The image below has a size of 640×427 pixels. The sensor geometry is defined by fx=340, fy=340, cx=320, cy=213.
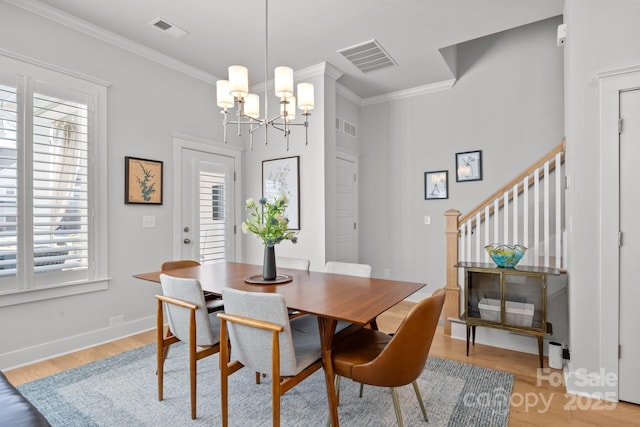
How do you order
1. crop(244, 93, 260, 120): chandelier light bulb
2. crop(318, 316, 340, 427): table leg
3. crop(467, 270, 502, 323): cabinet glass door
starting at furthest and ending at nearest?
crop(467, 270, 502, 323): cabinet glass door
crop(244, 93, 260, 120): chandelier light bulb
crop(318, 316, 340, 427): table leg

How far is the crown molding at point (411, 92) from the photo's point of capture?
172 inches

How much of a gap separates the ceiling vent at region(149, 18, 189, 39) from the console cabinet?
3325 millimetres

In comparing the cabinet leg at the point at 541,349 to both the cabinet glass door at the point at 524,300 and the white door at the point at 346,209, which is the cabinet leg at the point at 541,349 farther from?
the white door at the point at 346,209

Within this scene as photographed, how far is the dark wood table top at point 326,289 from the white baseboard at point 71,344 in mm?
1230

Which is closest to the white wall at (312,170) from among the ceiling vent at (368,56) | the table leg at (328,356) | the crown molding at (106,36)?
the ceiling vent at (368,56)

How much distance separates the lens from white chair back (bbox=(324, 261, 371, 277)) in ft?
8.08

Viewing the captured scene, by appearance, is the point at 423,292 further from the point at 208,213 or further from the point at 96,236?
the point at 96,236

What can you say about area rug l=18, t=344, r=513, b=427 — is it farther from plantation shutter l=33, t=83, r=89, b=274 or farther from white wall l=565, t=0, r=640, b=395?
plantation shutter l=33, t=83, r=89, b=274

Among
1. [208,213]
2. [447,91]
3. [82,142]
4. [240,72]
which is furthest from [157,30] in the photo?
[447,91]

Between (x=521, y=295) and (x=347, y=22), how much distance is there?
9.05 ft

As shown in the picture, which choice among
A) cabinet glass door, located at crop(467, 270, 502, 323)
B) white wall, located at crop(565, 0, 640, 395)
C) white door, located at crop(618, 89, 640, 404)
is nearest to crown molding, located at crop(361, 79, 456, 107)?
white wall, located at crop(565, 0, 640, 395)

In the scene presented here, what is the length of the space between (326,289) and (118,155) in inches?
99.8

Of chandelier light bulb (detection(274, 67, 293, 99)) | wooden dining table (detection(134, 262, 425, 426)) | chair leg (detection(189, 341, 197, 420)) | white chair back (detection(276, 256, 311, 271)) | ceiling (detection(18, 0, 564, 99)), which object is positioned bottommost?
chair leg (detection(189, 341, 197, 420))

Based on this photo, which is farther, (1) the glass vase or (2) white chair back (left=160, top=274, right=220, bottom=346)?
(1) the glass vase
